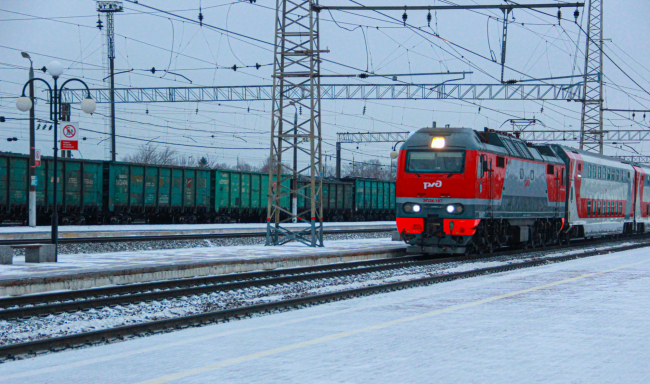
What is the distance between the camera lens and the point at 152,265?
17266 mm

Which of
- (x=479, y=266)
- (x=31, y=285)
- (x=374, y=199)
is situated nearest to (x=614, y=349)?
(x=31, y=285)

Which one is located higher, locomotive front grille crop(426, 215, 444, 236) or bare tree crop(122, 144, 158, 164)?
bare tree crop(122, 144, 158, 164)

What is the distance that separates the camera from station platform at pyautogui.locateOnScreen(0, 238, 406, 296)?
14.4 m

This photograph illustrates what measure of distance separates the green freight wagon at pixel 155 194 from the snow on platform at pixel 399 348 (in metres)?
30.4

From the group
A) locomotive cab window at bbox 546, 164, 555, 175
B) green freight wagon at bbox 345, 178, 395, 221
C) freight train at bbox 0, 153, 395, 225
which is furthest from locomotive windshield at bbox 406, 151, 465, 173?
green freight wagon at bbox 345, 178, 395, 221

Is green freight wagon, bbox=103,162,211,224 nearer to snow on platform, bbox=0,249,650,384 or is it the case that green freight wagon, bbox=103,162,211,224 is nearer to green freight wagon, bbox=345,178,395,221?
green freight wagon, bbox=345,178,395,221

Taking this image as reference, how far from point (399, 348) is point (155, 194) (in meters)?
36.5

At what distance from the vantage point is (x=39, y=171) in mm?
38188

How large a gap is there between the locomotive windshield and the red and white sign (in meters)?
9.23

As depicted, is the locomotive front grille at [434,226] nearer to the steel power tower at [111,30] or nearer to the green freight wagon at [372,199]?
the steel power tower at [111,30]

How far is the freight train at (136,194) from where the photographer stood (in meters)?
36.7

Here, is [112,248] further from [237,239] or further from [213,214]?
[213,214]

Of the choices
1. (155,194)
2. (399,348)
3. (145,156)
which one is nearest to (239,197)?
(155,194)

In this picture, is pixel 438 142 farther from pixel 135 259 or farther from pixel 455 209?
pixel 135 259
